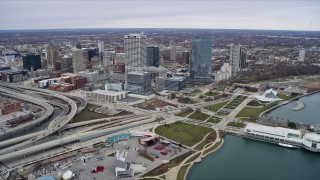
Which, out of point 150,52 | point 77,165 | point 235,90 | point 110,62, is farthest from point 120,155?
point 110,62

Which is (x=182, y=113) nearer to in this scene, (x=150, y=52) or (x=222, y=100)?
(x=222, y=100)

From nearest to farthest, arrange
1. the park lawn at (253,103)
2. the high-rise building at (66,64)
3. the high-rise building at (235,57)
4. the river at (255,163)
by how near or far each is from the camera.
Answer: the river at (255,163) → the park lawn at (253,103) → the high-rise building at (235,57) → the high-rise building at (66,64)

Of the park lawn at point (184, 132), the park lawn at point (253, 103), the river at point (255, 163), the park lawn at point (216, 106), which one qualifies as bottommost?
the river at point (255, 163)

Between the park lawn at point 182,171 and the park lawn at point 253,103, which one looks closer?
the park lawn at point 182,171

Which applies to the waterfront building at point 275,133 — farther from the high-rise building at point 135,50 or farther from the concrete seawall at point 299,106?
the high-rise building at point 135,50

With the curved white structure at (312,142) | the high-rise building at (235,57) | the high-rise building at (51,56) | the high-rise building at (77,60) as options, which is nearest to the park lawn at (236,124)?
the curved white structure at (312,142)

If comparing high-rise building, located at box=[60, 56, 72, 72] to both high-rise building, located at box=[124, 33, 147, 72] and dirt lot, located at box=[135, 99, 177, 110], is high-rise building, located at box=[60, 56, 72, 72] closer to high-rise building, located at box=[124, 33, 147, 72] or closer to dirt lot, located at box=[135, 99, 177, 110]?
high-rise building, located at box=[124, 33, 147, 72]

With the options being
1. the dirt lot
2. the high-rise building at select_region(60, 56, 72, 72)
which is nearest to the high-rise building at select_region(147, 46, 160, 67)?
the high-rise building at select_region(60, 56, 72, 72)

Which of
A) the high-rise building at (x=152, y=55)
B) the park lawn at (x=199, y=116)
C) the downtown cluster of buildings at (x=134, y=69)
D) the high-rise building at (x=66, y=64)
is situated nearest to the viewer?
the park lawn at (x=199, y=116)
